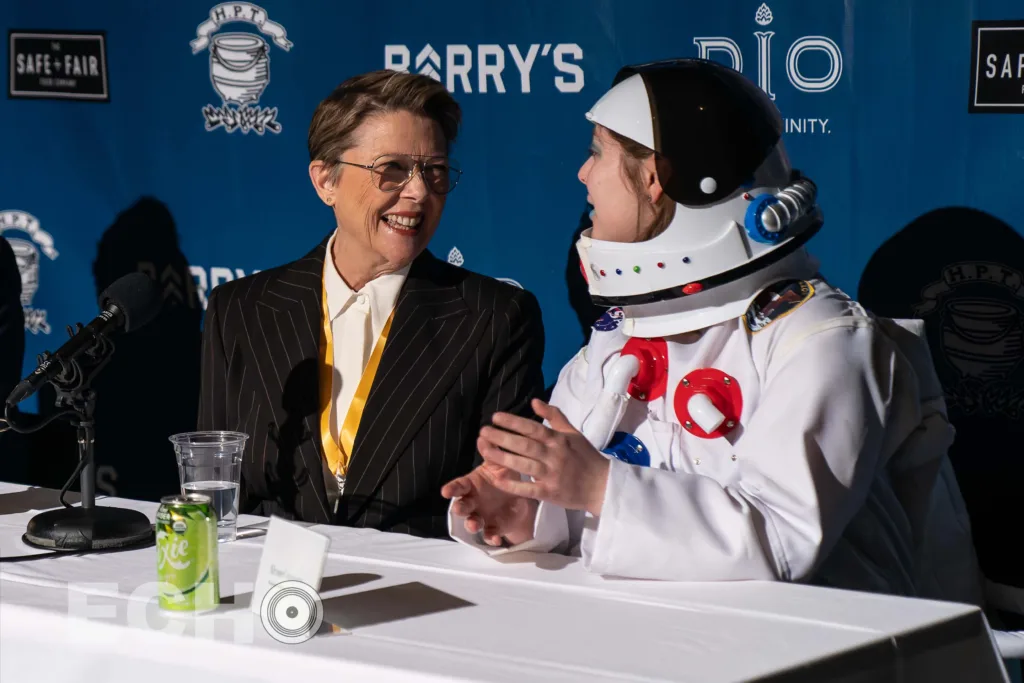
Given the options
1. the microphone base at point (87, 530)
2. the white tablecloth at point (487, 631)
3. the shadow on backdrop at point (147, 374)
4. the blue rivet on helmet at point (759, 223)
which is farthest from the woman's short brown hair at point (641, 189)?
the shadow on backdrop at point (147, 374)

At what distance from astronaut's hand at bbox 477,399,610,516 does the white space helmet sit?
35cm

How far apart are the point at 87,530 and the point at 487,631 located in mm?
760

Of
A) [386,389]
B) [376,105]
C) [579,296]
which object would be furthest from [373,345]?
[579,296]

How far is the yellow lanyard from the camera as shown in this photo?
2.60 m

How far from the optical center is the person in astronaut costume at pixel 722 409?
5.71 ft

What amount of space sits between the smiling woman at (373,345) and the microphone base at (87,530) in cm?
56

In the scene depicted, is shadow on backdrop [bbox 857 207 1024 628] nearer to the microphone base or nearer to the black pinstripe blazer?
the black pinstripe blazer

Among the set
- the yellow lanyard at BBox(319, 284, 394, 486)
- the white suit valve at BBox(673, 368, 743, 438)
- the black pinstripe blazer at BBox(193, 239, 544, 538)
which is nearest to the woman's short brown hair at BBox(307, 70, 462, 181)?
the black pinstripe blazer at BBox(193, 239, 544, 538)

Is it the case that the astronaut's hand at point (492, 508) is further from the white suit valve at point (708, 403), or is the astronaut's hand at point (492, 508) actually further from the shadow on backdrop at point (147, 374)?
the shadow on backdrop at point (147, 374)

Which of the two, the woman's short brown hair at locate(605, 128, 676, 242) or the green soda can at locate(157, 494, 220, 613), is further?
the woman's short brown hair at locate(605, 128, 676, 242)

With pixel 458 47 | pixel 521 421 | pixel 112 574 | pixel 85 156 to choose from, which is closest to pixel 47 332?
pixel 85 156

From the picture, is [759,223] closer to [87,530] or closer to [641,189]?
[641,189]

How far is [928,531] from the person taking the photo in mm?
2041

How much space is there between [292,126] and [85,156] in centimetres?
72
